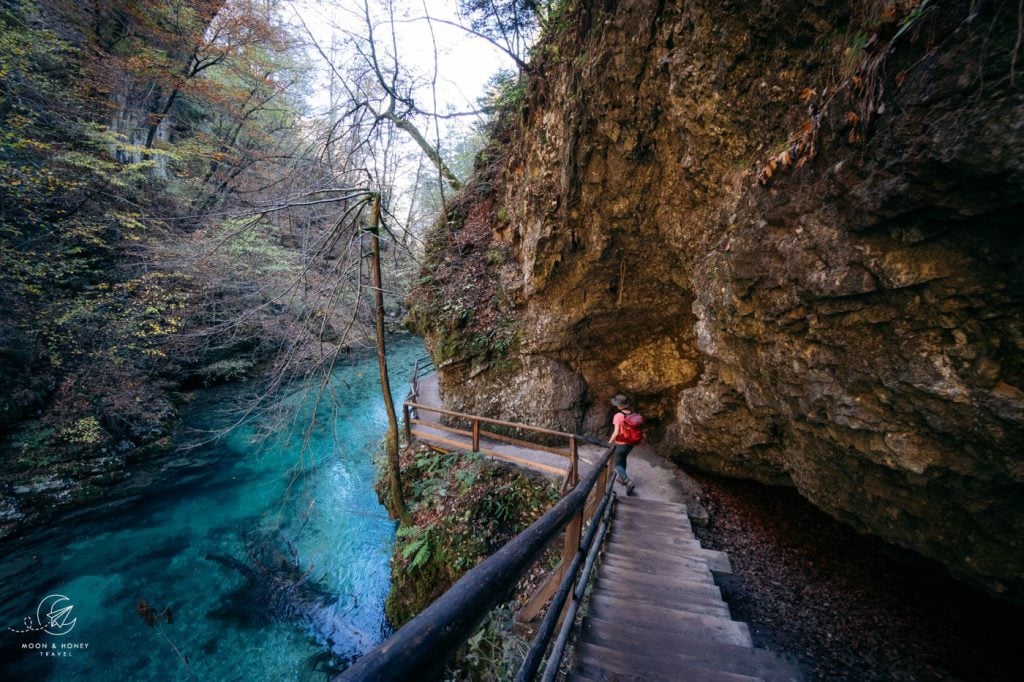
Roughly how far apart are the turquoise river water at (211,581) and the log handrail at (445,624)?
16.3ft

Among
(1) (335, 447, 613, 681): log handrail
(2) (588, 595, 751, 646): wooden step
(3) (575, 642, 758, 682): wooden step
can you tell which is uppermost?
(1) (335, 447, 613, 681): log handrail

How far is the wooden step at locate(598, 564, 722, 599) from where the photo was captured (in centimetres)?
323

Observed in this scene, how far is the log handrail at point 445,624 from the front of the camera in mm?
594

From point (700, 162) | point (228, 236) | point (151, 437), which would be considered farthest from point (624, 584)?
point (151, 437)

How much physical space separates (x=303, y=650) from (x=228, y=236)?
749cm

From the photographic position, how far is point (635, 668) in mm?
2131

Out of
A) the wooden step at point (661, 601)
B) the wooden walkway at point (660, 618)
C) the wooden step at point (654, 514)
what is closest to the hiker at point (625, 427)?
the wooden step at point (654, 514)

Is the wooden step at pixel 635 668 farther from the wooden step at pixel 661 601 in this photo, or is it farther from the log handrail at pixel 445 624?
the log handrail at pixel 445 624

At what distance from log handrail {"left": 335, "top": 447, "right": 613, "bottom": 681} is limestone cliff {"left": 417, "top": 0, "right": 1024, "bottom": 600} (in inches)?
156

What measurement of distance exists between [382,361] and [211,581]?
6.48 meters

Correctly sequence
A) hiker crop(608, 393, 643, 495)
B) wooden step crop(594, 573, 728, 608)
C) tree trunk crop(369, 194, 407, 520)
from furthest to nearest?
1. tree trunk crop(369, 194, 407, 520)
2. hiker crop(608, 393, 643, 495)
3. wooden step crop(594, 573, 728, 608)

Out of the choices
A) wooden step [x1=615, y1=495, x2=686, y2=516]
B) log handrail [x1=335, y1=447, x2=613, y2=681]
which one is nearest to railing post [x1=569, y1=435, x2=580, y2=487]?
wooden step [x1=615, y1=495, x2=686, y2=516]

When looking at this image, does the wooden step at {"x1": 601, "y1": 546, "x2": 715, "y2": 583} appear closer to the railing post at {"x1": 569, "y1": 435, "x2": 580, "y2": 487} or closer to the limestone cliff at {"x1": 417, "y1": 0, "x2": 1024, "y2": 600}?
the limestone cliff at {"x1": 417, "y1": 0, "x2": 1024, "y2": 600}

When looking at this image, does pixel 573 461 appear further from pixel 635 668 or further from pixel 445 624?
pixel 445 624
